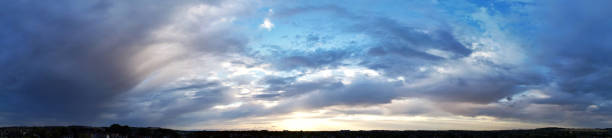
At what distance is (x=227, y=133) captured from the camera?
53.4m

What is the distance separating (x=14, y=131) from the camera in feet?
130

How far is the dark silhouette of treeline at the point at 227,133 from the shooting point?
40781mm

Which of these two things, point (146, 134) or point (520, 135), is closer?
point (146, 134)

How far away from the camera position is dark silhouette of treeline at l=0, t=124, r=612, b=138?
4078cm

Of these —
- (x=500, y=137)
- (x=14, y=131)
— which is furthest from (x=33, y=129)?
(x=500, y=137)

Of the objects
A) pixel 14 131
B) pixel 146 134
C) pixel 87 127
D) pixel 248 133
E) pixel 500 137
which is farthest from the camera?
pixel 500 137

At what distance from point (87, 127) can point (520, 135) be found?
2478 inches

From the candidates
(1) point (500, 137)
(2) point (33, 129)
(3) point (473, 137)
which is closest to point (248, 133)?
(2) point (33, 129)

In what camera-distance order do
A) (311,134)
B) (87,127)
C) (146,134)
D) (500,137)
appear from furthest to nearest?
(500,137) → (311,134) → (146,134) → (87,127)

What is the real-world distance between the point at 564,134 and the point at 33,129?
74433 millimetres

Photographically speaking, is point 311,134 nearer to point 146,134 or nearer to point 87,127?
point 146,134

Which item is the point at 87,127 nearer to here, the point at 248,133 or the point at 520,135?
the point at 248,133

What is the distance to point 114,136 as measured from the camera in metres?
45.1

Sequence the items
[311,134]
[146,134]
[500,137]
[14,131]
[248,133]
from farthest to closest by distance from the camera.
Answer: [500,137] < [311,134] < [248,133] < [146,134] < [14,131]
